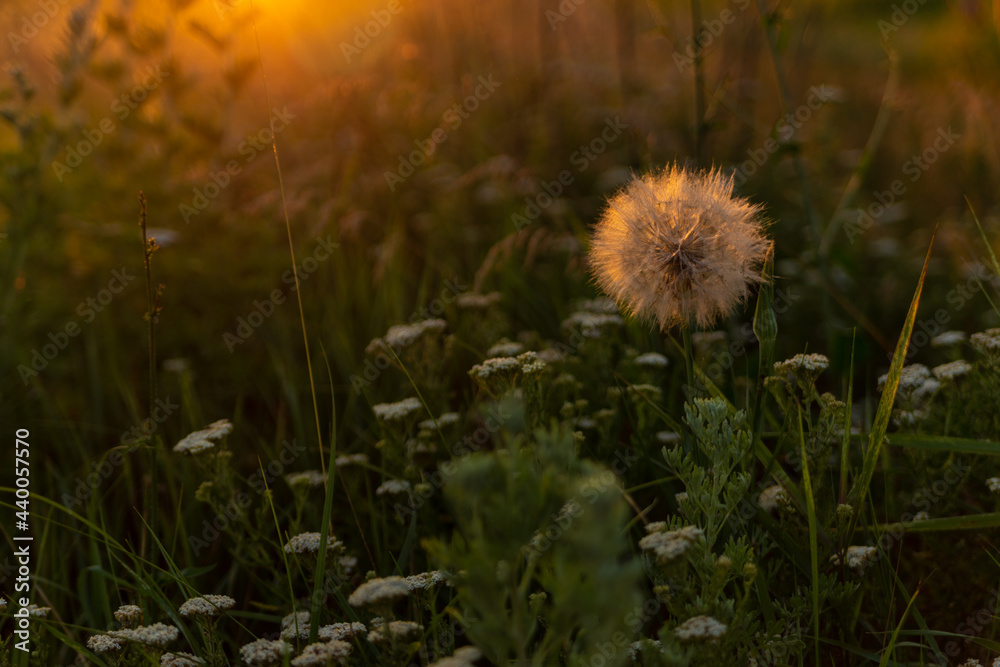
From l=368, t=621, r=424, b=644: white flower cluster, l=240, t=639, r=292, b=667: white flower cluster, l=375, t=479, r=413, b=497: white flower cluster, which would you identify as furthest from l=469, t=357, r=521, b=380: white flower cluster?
l=240, t=639, r=292, b=667: white flower cluster

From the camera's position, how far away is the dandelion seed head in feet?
6.02

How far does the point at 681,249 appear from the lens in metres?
1.85

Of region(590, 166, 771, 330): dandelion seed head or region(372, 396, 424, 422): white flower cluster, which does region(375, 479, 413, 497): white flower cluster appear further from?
region(590, 166, 771, 330): dandelion seed head

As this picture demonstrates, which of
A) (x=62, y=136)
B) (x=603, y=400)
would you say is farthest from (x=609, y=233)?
(x=62, y=136)

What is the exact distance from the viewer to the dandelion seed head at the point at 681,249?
1.83 metres

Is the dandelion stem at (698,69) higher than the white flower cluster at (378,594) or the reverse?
higher

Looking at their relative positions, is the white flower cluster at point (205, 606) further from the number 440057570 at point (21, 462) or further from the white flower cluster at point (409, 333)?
the number 440057570 at point (21, 462)

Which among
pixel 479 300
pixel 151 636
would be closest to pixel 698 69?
pixel 479 300

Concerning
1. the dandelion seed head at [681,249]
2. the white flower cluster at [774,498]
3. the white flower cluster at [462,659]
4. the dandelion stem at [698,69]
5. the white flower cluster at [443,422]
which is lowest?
the white flower cluster at [774,498]

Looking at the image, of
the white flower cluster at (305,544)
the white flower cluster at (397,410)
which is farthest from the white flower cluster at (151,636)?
the white flower cluster at (397,410)

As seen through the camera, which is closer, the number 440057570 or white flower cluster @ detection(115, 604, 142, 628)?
white flower cluster @ detection(115, 604, 142, 628)

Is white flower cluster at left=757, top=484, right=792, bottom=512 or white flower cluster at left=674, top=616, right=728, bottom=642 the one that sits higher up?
white flower cluster at left=674, top=616, right=728, bottom=642

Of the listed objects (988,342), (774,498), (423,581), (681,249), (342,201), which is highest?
(342,201)

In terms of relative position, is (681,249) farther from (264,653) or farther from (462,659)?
(264,653)
